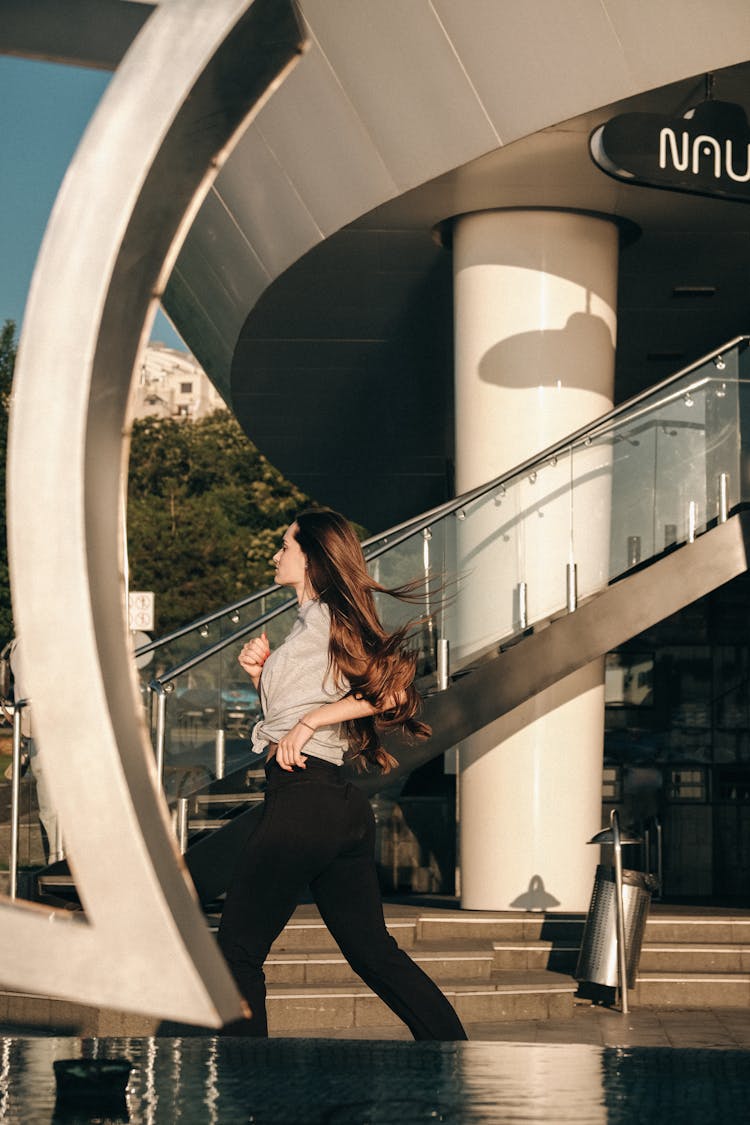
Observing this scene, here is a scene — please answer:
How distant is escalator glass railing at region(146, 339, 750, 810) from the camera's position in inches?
476

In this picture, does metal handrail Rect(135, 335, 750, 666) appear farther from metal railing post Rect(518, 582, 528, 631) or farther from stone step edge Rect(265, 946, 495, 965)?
stone step edge Rect(265, 946, 495, 965)

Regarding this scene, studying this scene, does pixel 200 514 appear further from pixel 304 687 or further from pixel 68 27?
pixel 68 27

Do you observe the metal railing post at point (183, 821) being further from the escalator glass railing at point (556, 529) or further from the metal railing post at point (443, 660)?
the metal railing post at point (443, 660)

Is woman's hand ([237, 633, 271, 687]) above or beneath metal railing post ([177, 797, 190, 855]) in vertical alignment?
above

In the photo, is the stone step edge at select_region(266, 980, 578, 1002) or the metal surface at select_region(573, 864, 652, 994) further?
the metal surface at select_region(573, 864, 652, 994)

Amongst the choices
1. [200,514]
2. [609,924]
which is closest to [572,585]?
[609,924]

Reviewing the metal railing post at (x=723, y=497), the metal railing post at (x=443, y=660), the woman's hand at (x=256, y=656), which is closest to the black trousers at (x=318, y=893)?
the woman's hand at (x=256, y=656)

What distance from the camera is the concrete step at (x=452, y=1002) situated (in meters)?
9.51

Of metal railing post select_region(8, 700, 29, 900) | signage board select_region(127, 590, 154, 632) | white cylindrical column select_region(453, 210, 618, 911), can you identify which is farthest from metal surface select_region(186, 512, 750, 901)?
signage board select_region(127, 590, 154, 632)

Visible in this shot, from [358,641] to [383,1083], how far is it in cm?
219

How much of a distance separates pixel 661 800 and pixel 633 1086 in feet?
42.5

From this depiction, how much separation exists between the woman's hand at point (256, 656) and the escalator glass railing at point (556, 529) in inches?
237

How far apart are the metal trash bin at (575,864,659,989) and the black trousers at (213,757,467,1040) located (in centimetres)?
473

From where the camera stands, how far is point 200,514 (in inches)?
2221
